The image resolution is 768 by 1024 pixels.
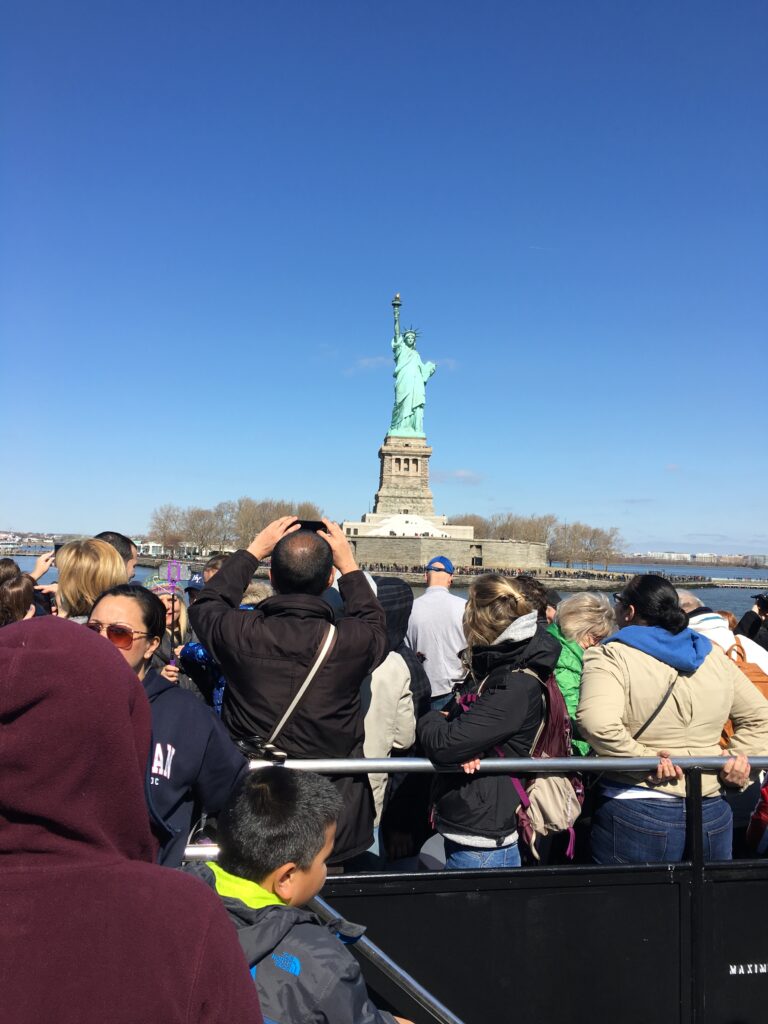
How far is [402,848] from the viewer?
128 inches

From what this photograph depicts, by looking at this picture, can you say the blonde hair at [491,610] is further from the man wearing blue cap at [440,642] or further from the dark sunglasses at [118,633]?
the man wearing blue cap at [440,642]

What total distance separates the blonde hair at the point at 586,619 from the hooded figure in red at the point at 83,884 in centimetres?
316

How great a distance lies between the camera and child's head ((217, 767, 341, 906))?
70.7 inches

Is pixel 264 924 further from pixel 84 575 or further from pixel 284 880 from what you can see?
pixel 84 575

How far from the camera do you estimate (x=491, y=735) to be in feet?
8.97

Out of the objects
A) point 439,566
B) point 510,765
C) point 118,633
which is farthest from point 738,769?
point 439,566

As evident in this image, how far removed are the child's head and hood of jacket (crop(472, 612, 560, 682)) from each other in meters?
1.16

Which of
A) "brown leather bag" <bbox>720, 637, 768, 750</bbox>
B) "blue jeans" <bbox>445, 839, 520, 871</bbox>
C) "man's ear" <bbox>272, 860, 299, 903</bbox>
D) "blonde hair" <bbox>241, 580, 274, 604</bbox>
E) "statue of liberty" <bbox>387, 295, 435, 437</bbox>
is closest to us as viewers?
"man's ear" <bbox>272, 860, 299, 903</bbox>

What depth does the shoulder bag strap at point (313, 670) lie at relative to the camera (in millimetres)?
2660

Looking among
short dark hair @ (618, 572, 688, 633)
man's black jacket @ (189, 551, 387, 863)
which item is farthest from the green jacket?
man's black jacket @ (189, 551, 387, 863)

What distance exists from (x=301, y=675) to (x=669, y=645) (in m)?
1.49

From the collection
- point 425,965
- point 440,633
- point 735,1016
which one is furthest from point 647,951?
point 440,633

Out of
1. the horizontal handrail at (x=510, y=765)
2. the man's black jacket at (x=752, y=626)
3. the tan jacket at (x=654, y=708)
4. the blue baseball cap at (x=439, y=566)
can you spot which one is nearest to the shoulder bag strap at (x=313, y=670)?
the horizontal handrail at (x=510, y=765)

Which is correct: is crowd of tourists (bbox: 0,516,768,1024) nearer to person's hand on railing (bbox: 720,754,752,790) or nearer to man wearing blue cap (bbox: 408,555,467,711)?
person's hand on railing (bbox: 720,754,752,790)
